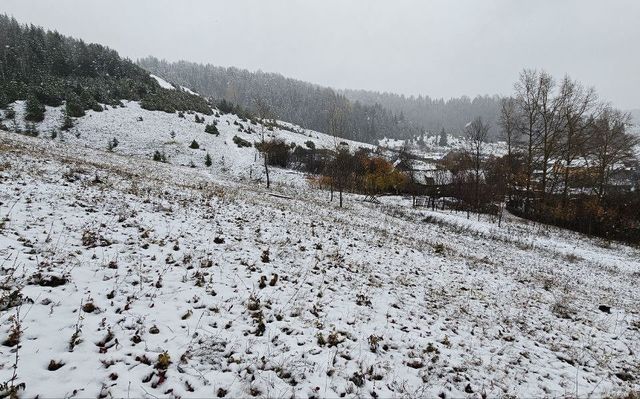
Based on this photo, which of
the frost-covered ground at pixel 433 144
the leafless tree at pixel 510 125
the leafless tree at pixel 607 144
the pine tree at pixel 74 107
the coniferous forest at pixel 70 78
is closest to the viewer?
the leafless tree at pixel 607 144

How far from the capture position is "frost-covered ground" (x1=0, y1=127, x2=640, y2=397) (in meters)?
4.05

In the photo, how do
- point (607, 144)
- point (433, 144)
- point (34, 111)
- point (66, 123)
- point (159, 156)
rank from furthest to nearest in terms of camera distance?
point (433, 144)
point (159, 156)
point (66, 123)
point (34, 111)
point (607, 144)

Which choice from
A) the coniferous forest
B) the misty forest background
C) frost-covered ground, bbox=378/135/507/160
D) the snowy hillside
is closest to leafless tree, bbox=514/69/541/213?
the misty forest background

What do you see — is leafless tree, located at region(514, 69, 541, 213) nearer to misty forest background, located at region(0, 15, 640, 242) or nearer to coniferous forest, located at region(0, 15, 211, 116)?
misty forest background, located at region(0, 15, 640, 242)

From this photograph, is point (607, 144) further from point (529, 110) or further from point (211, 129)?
point (211, 129)

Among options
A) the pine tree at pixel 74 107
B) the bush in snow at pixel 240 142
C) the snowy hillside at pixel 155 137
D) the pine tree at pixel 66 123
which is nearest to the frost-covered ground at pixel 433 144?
the bush in snow at pixel 240 142

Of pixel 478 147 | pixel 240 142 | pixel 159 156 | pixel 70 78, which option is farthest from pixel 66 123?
pixel 478 147

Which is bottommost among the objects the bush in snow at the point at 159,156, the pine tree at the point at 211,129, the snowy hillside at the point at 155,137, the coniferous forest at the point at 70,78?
the bush in snow at the point at 159,156

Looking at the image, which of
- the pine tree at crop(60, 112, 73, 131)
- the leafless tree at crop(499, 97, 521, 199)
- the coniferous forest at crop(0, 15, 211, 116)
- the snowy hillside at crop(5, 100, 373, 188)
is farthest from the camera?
the coniferous forest at crop(0, 15, 211, 116)

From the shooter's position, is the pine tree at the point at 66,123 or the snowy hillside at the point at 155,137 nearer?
the snowy hillside at the point at 155,137

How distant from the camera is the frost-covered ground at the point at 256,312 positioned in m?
4.05

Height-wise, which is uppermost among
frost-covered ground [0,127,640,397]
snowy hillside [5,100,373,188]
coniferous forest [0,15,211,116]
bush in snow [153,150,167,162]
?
coniferous forest [0,15,211,116]

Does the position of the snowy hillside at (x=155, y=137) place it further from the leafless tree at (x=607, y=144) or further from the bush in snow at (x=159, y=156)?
the leafless tree at (x=607, y=144)

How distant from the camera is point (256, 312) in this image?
Result: 18.9 feet
